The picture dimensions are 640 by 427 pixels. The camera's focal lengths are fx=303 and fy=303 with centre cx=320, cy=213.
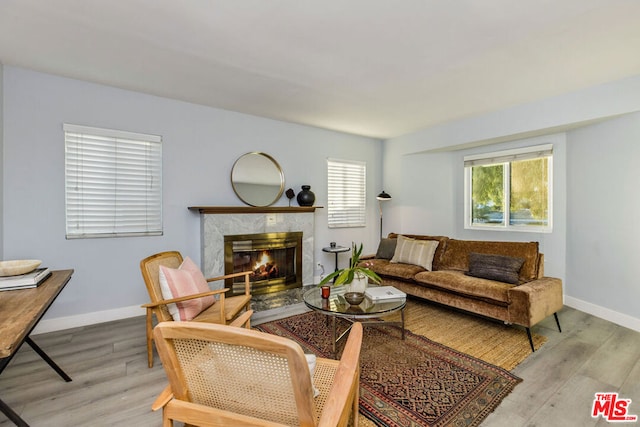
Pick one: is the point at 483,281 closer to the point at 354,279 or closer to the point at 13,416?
the point at 354,279

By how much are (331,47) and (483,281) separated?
2.79 metres

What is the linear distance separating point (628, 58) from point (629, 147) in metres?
1.04

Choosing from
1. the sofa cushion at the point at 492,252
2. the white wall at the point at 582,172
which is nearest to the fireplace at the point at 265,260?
the sofa cushion at the point at 492,252

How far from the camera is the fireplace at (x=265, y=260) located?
4108 millimetres

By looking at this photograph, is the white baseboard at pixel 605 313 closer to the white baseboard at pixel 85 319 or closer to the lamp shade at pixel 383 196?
the lamp shade at pixel 383 196

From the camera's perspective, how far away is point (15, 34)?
2357 mm

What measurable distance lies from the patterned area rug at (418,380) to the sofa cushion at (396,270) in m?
0.94

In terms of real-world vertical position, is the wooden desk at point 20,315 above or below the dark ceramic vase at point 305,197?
below

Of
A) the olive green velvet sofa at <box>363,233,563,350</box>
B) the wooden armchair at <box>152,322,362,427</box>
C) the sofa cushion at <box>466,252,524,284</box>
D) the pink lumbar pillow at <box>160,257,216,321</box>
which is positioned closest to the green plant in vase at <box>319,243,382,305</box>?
the olive green velvet sofa at <box>363,233,563,350</box>

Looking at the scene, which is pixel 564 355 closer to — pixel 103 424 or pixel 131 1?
pixel 103 424

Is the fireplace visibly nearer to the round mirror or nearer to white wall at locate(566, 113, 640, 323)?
the round mirror

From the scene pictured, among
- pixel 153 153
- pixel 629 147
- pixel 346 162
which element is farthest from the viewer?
pixel 346 162

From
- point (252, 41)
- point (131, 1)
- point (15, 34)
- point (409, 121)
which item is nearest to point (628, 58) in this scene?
point (409, 121)

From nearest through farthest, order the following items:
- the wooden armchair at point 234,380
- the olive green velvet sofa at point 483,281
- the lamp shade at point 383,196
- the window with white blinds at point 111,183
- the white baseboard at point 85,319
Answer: the wooden armchair at point 234,380 < the olive green velvet sofa at point 483,281 < the white baseboard at point 85,319 < the window with white blinds at point 111,183 < the lamp shade at point 383,196
